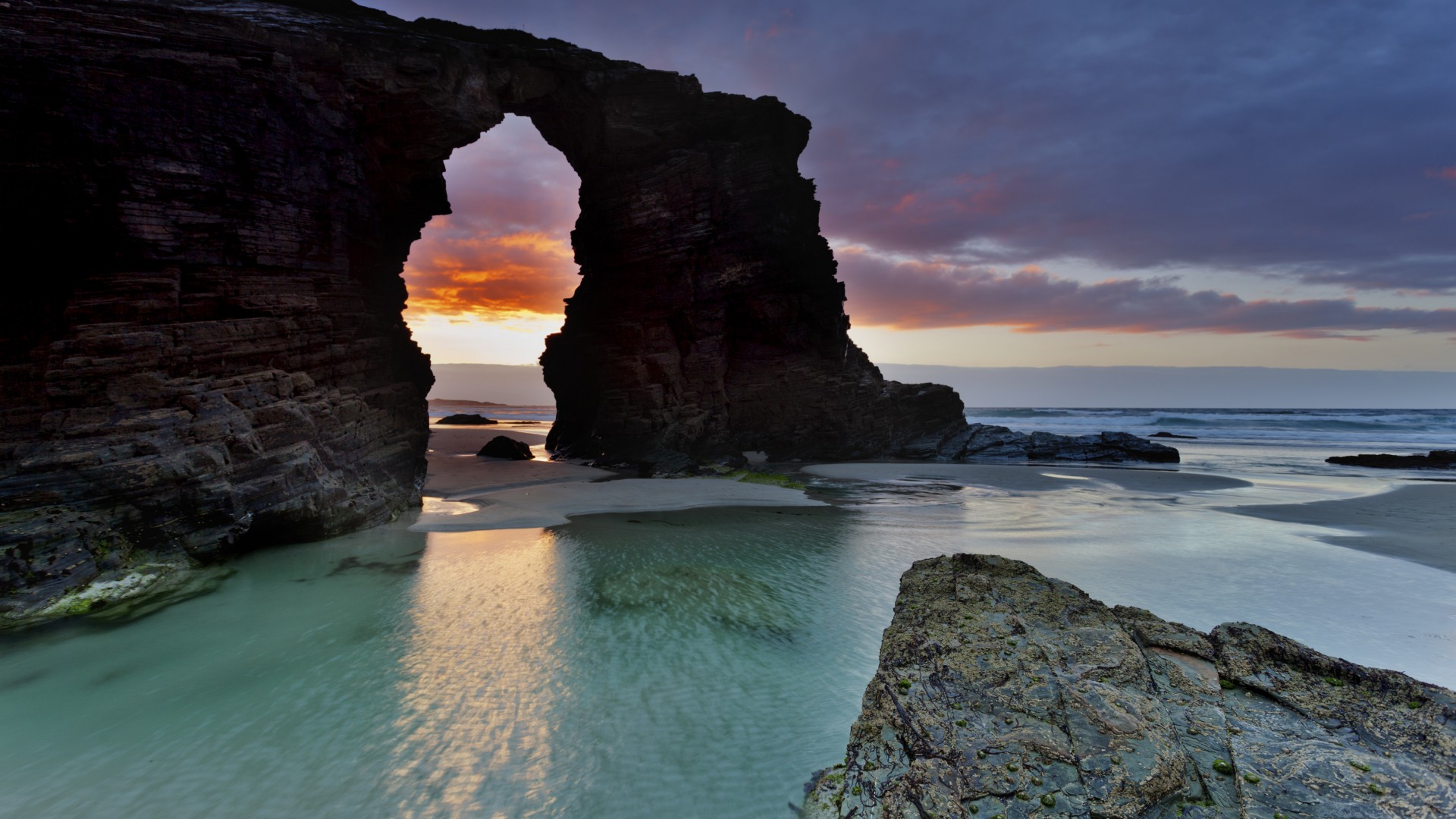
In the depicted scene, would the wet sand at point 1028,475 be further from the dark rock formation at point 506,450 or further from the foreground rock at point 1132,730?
the foreground rock at point 1132,730

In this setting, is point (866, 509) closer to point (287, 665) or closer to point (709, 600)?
point (709, 600)

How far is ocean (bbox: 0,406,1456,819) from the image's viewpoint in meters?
4.54

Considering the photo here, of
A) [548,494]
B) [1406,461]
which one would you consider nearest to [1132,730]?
[548,494]

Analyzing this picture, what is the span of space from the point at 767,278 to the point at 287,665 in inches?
987

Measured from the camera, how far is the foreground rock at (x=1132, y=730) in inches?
110

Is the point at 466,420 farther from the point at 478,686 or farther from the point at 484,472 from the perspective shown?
the point at 478,686

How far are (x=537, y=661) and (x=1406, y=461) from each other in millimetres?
40236

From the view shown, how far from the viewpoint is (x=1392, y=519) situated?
47.8 feet

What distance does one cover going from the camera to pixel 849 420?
30812 mm

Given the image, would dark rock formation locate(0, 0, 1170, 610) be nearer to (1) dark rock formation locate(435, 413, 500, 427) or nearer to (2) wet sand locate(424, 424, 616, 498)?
(2) wet sand locate(424, 424, 616, 498)

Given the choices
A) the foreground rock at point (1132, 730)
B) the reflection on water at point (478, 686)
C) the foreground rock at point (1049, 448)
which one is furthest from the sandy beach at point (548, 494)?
the foreground rock at point (1049, 448)

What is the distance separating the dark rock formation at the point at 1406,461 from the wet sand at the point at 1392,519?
32.9 ft

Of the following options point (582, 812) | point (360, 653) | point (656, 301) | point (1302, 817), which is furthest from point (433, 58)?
point (1302, 817)

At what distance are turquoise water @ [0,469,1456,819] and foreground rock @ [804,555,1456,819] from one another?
1.39 m
